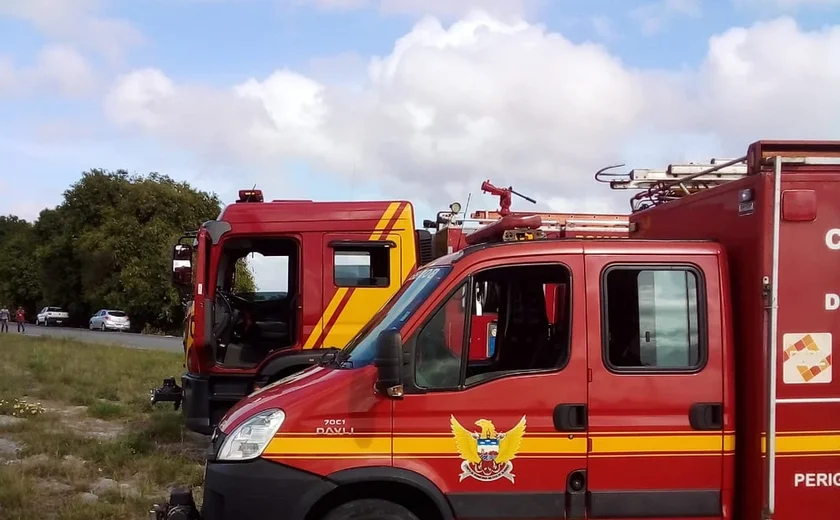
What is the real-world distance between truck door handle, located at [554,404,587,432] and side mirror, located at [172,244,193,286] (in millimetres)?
6016

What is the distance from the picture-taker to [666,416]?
174 inches

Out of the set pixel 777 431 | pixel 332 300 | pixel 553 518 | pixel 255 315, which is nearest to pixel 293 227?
pixel 332 300

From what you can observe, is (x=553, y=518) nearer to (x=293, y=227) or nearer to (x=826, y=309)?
(x=826, y=309)

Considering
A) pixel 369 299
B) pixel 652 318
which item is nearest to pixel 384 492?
pixel 652 318

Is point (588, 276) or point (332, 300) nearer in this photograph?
point (588, 276)

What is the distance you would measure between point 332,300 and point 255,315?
4.83 ft

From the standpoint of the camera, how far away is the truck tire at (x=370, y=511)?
170 inches

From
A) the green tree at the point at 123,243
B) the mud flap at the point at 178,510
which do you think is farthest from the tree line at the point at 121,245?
the mud flap at the point at 178,510

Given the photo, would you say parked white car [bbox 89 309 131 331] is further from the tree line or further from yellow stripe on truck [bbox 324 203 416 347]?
yellow stripe on truck [bbox 324 203 416 347]

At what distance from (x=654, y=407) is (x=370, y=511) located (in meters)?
1.67

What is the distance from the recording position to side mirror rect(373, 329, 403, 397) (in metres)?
4.16

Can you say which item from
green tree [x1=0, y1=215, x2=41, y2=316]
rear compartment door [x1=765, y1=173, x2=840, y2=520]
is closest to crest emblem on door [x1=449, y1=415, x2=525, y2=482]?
rear compartment door [x1=765, y1=173, x2=840, y2=520]

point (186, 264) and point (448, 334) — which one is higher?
point (186, 264)

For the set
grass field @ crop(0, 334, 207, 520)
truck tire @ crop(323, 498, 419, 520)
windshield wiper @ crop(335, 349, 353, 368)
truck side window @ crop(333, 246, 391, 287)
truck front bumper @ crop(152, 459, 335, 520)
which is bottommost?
grass field @ crop(0, 334, 207, 520)
